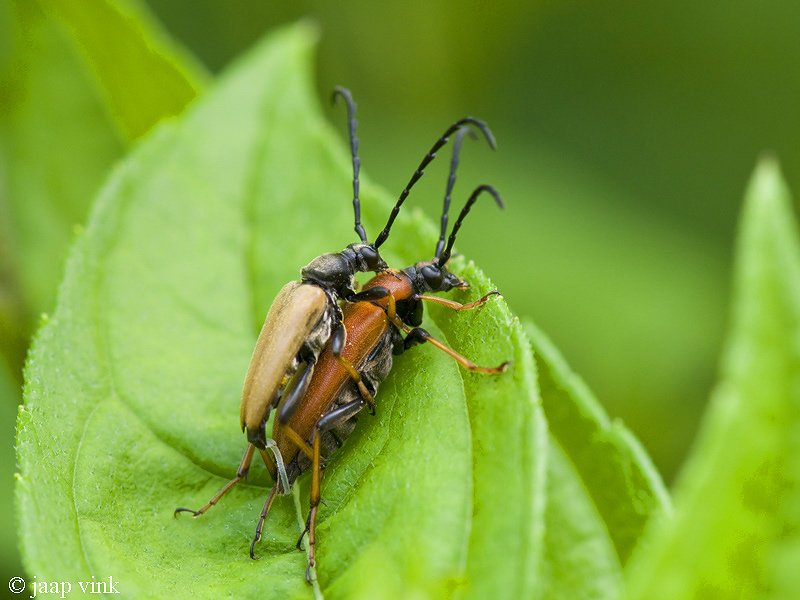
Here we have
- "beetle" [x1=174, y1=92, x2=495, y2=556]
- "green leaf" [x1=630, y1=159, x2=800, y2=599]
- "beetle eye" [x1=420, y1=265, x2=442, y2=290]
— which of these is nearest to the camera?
"green leaf" [x1=630, y1=159, x2=800, y2=599]

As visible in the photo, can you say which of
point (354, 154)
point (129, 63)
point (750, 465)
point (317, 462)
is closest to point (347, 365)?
point (317, 462)

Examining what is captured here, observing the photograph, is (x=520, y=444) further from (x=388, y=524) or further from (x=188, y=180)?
(x=188, y=180)

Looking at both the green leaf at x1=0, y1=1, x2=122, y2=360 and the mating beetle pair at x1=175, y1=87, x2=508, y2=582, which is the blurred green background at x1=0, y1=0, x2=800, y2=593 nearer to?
the mating beetle pair at x1=175, y1=87, x2=508, y2=582

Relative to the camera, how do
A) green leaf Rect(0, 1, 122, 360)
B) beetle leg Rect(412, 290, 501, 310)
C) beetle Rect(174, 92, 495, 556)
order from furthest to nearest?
green leaf Rect(0, 1, 122, 360) → beetle Rect(174, 92, 495, 556) → beetle leg Rect(412, 290, 501, 310)

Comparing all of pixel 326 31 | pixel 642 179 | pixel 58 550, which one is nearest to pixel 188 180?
pixel 58 550

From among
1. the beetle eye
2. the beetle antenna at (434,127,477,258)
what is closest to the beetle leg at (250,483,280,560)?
the beetle eye

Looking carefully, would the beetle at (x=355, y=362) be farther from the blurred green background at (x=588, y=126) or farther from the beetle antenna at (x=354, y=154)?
the blurred green background at (x=588, y=126)
